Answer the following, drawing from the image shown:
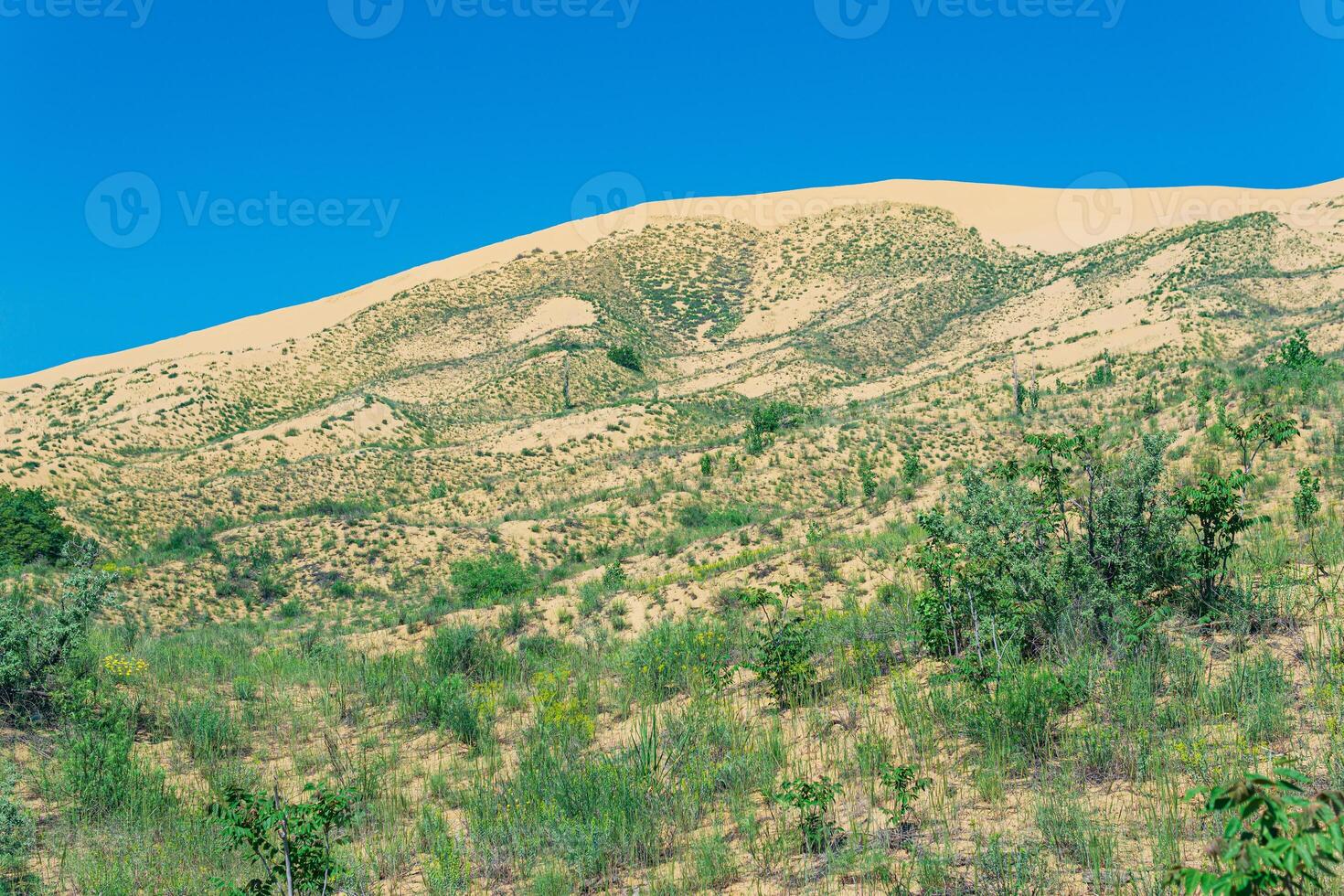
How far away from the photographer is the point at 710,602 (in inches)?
526

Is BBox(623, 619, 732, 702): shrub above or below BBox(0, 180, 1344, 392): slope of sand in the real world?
below

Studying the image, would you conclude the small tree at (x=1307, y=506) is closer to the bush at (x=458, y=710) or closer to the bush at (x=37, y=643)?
the bush at (x=458, y=710)

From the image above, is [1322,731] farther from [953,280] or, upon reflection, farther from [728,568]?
[953,280]

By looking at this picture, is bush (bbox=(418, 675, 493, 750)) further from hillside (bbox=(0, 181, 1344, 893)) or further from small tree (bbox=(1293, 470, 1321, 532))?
small tree (bbox=(1293, 470, 1321, 532))

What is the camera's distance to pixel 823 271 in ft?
234

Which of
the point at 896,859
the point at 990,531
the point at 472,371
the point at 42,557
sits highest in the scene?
the point at 472,371

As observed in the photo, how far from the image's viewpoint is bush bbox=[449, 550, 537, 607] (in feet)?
59.1

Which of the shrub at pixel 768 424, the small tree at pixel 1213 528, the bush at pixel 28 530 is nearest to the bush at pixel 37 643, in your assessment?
the small tree at pixel 1213 528

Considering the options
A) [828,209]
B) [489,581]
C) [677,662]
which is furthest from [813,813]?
[828,209]

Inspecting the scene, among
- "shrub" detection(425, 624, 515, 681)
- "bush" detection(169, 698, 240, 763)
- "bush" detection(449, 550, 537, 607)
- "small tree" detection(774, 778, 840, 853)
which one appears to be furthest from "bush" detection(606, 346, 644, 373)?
"small tree" detection(774, 778, 840, 853)

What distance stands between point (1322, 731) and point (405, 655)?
405 inches

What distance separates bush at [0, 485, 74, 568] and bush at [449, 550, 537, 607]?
40.3 feet

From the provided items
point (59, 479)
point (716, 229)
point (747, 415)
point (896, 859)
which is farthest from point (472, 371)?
point (896, 859)

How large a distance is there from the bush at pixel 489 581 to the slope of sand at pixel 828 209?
5505 centimetres
